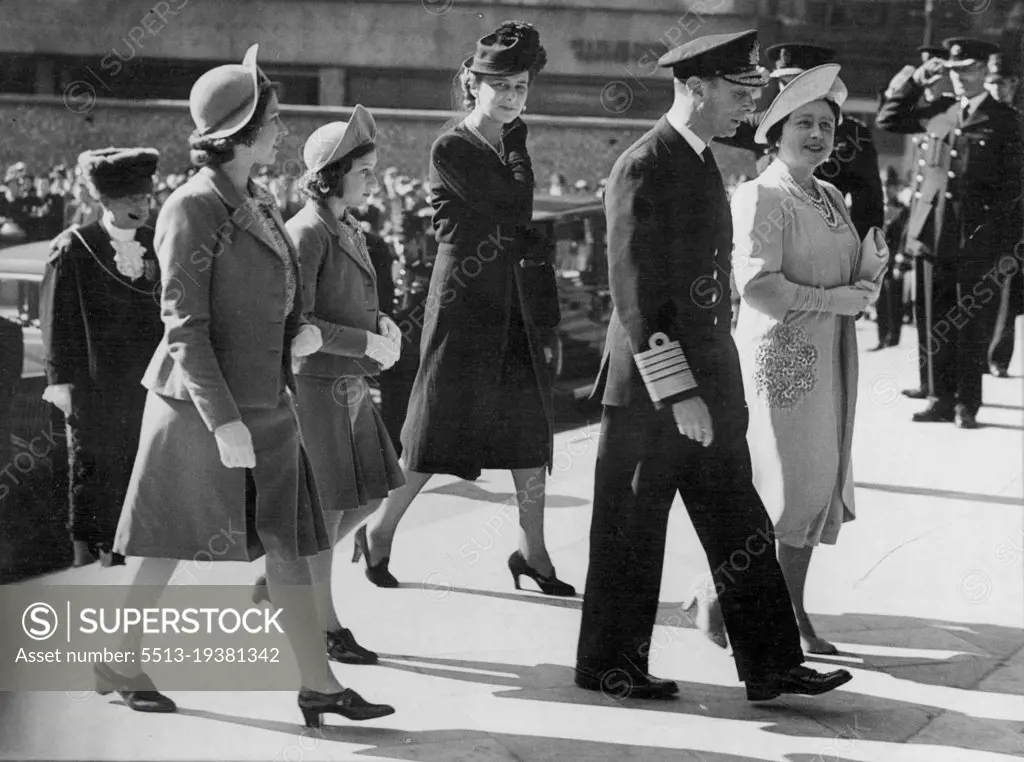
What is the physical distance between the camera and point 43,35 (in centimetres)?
443

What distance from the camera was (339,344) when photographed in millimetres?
4371

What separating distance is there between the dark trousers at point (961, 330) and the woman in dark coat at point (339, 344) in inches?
147

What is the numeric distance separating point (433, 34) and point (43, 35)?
3.91ft

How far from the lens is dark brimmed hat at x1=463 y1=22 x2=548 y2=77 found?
4.66 meters

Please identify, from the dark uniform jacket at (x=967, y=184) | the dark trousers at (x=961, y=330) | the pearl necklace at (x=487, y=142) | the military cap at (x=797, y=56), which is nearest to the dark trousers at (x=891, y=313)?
the dark trousers at (x=961, y=330)

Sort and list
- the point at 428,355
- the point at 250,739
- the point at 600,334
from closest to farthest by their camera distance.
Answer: the point at 250,739 → the point at 428,355 → the point at 600,334

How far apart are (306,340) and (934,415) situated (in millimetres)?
4193

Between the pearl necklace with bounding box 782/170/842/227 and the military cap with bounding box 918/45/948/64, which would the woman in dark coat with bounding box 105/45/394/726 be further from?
the military cap with bounding box 918/45/948/64

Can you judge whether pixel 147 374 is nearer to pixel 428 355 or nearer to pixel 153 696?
pixel 153 696

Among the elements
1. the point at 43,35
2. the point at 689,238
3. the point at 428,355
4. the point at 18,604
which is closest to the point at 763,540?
the point at 689,238

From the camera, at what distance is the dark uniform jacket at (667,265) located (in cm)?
418

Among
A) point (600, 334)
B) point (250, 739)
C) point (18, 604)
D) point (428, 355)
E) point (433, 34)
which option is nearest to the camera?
point (250, 739)

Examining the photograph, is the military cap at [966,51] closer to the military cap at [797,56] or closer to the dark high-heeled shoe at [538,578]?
the military cap at [797,56]

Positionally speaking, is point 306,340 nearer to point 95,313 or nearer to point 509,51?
point 95,313
